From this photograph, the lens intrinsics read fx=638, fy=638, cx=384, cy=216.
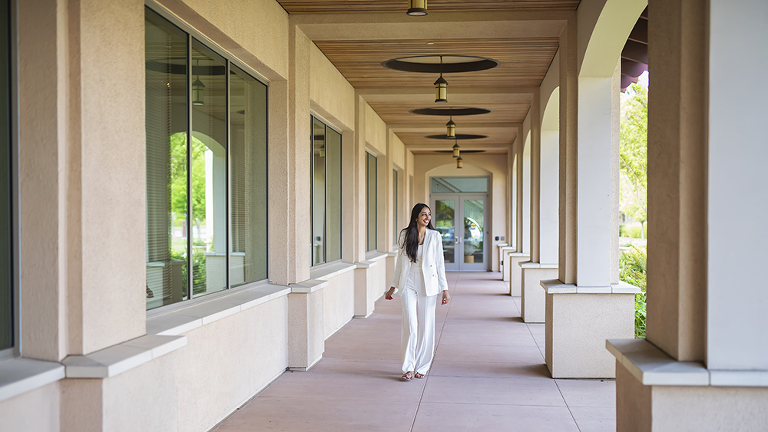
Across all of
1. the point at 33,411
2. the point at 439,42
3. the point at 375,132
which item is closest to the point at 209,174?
the point at 33,411

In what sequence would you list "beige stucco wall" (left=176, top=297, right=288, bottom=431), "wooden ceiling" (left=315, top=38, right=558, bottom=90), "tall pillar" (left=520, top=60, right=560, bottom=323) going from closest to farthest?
"beige stucco wall" (left=176, top=297, right=288, bottom=431) < "wooden ceiling" (left=315, top=38, right=558, bottom=90) < "tall pillar" (left=520, top=60, right=560, bottom=323)

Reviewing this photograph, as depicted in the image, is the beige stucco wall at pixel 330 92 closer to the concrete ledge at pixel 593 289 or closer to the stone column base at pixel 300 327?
the stone column base at pixel 300 327

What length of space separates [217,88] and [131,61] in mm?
1900

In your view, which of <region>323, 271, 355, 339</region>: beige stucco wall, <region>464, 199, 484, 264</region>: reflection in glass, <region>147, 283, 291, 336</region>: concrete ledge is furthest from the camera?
<region>464, 199, 484, 264</region>: reflection in glass

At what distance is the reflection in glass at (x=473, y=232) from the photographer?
73.2ft

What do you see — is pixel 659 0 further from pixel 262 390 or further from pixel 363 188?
pixel 363 188

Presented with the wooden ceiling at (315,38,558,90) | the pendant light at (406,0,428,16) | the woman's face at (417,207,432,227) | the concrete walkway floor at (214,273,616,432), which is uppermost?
the wooden ceiling at (315,38,558,90)

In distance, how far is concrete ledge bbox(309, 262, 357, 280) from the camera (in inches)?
327

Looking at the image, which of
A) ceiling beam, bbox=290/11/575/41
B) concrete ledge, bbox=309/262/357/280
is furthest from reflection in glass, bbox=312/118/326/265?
ceiling beam, bbox=290/11/575/41

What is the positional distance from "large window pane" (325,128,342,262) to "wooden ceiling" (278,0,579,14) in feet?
10.5

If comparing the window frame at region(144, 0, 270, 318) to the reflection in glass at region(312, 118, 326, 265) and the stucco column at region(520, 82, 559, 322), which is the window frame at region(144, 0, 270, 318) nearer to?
the reflection in glass at region(312, 118, 326, 265)

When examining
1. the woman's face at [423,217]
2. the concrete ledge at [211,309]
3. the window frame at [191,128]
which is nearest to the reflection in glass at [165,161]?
the window frame at [191,128]

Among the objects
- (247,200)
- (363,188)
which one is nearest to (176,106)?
(247,200)

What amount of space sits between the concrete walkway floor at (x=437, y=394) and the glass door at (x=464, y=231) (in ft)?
43.1
